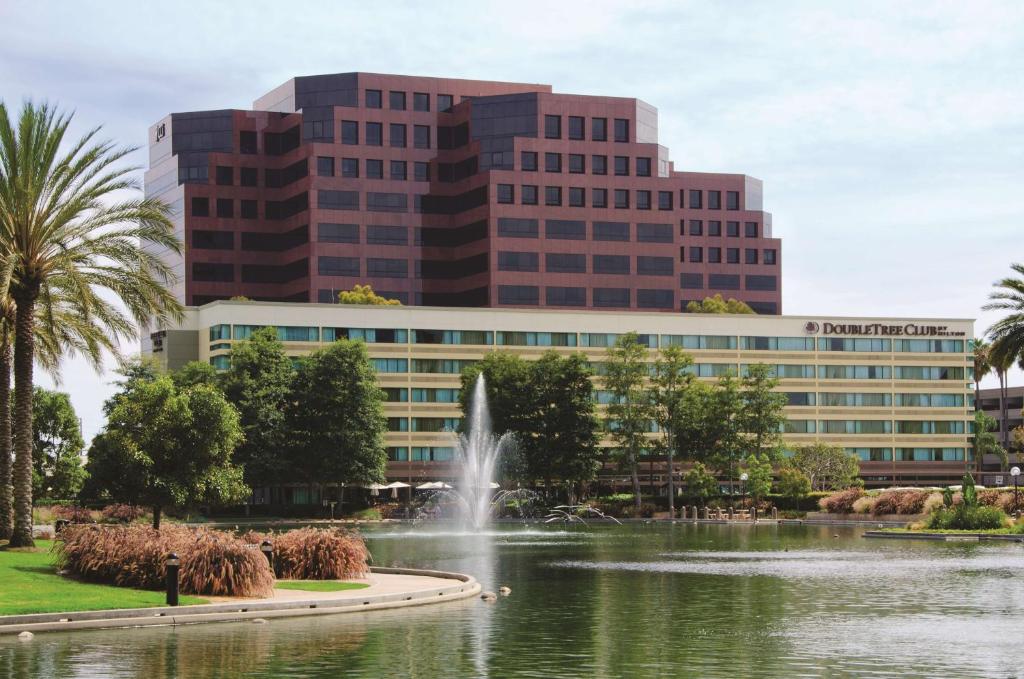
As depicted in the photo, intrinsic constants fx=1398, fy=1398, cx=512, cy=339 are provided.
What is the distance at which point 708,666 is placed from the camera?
76.6 ft

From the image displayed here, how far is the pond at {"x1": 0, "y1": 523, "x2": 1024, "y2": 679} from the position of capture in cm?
2303

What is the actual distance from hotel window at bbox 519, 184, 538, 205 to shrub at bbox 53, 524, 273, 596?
117238mm

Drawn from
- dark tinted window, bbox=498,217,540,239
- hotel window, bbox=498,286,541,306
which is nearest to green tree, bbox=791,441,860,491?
hotel window, bbox=498,286,541,306

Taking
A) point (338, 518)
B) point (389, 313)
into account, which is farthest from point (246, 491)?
point (389, 313)

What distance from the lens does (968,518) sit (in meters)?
71.8

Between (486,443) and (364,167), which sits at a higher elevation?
(364,167)

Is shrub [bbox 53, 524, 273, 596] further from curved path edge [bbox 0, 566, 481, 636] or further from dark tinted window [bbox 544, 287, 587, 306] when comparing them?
dark tinted window [bbox 544, 287, 587, 306]

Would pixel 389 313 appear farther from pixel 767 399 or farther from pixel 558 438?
pixel 767 399

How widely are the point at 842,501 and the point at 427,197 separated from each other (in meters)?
75.8

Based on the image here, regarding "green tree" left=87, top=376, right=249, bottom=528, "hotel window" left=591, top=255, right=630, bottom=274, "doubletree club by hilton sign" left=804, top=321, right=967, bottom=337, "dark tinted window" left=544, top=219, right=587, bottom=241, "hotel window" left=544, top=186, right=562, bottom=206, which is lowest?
"green tree" left=87, top=376, right=249, bottom=528

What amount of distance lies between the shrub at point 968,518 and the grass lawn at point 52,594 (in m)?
48.9

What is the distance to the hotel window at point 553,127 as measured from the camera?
15375cm

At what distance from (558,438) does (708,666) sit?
92.4 metres

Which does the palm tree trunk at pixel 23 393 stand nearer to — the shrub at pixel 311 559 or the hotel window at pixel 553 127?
the shrub at pixel 311 559
